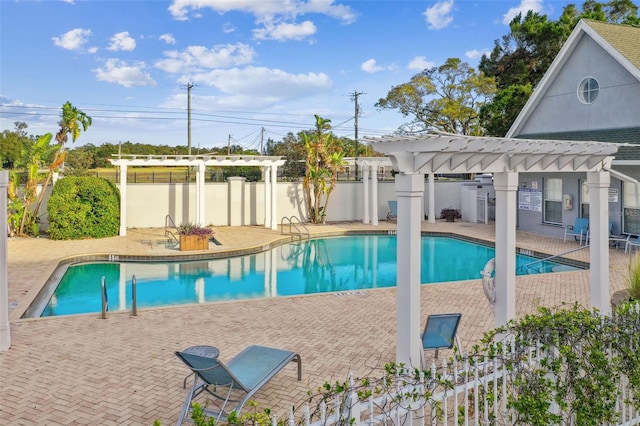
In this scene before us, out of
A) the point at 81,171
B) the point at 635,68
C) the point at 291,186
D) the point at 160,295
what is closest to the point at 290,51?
the point at 291,186

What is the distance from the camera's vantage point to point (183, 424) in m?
5.07

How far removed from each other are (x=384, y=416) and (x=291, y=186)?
2056 centimetres

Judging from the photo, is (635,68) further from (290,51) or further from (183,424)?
(290,51)

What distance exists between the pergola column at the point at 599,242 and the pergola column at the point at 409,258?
3.55m

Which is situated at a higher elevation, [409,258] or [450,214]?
[450,214]

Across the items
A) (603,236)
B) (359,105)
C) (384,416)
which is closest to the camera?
(384,416)

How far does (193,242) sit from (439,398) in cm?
1348

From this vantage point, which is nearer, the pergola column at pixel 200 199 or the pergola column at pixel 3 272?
the pergola column at pixel 3 272

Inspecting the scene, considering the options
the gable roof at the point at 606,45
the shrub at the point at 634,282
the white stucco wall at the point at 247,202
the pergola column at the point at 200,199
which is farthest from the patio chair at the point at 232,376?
the white stucco wall at the point at 247,202

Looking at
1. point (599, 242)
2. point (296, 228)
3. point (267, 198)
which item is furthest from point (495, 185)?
point (267, 198)

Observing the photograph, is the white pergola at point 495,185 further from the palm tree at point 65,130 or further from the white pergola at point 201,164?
the palm tree at point 65,130

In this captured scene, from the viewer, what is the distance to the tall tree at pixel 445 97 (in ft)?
113

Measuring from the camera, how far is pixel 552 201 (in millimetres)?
18812

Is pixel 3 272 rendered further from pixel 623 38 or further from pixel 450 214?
pixel 450 214
